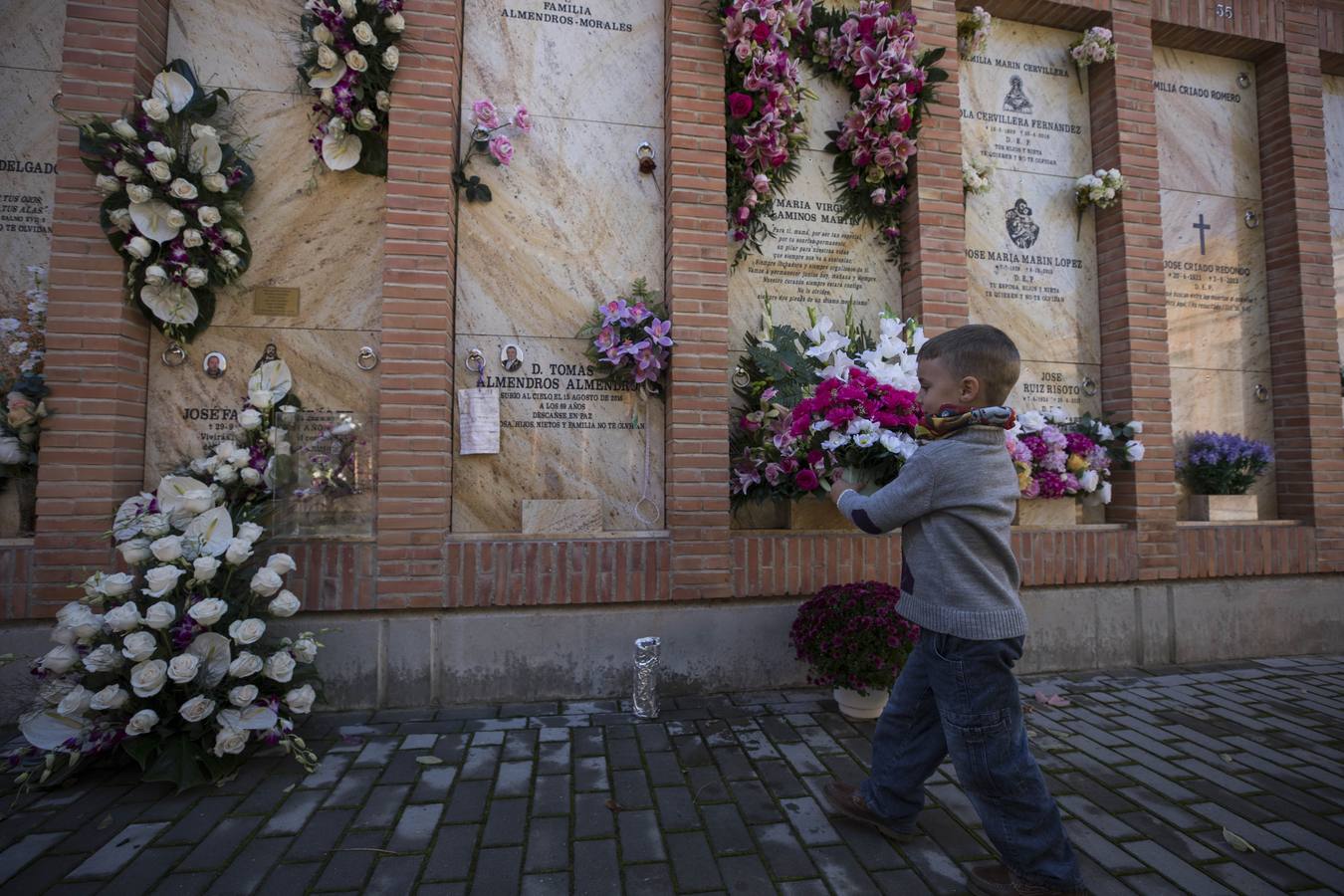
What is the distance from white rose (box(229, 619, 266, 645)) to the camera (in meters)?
2.92

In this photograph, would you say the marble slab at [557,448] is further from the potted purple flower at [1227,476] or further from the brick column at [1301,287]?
the brick column at [1301,287]

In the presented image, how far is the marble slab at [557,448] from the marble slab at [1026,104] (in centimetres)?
370

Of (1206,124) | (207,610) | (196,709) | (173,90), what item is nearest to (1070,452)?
(1206,124)

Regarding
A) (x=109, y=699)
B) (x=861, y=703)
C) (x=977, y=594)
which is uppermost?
(x=977, y=594)

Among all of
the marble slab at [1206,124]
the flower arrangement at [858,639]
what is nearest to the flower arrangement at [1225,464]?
the marble slab at [1206,124]

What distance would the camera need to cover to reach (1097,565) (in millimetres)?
4637

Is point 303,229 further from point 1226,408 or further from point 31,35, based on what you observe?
point 1226,408

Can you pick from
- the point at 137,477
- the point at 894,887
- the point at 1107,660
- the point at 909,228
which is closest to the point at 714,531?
the point at 894,887

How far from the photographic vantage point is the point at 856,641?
339 cm

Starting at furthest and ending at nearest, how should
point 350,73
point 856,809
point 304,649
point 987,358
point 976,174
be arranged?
point 976,174 → point 350,73 → point 304,649 → point 856,809 → point 987,358

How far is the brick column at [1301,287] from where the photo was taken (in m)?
5.22

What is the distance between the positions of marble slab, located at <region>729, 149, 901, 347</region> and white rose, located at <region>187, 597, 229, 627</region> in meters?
3.42

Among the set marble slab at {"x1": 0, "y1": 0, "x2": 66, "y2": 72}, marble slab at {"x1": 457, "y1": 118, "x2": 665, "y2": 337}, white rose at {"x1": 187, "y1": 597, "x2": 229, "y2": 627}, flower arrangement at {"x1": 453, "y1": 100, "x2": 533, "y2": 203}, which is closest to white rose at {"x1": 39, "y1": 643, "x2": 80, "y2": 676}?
white rose at {"x1": 187, "y1": 597, "x2": 229, "y2": 627}

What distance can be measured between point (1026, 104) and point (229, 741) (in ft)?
22.9
